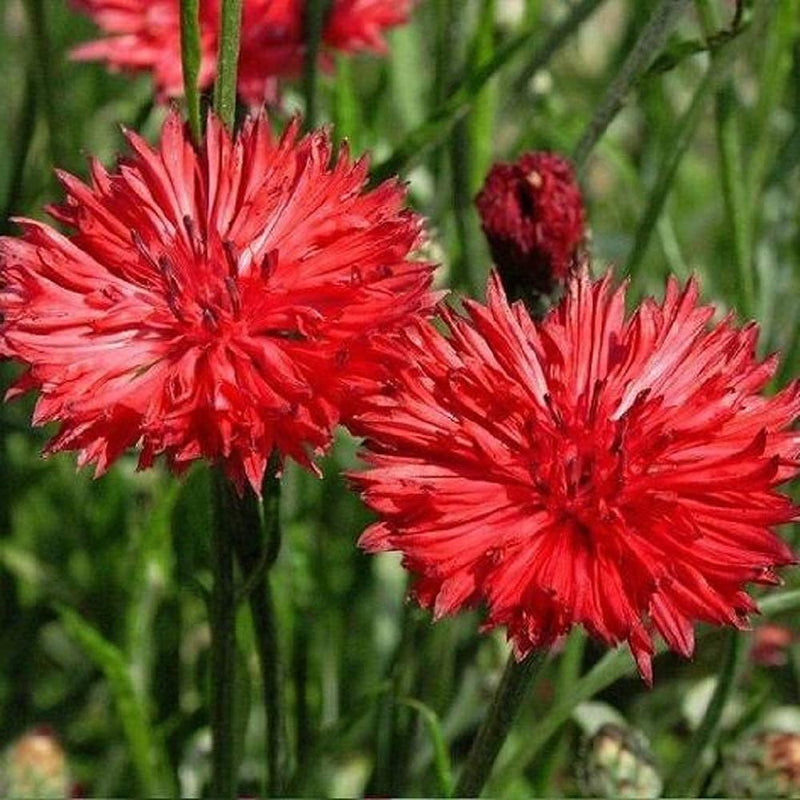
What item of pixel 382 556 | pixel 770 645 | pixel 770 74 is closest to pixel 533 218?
pixel 770 74

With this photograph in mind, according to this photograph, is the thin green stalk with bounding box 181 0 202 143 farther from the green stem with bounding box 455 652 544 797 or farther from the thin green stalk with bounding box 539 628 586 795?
the thin green stalk with bounding box 539 628 586 795

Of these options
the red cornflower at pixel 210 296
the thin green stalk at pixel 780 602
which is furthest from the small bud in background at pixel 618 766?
the red cornflower at pixel 210 296

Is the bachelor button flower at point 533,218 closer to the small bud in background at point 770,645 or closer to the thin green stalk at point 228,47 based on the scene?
the thin green stalk at point 228,47

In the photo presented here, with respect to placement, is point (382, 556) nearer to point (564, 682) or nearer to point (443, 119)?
point (564, 682)

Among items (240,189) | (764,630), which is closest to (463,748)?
(764,630)

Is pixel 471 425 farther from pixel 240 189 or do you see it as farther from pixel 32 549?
pixel 32 549

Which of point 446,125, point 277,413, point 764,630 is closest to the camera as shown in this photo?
point 277,413
